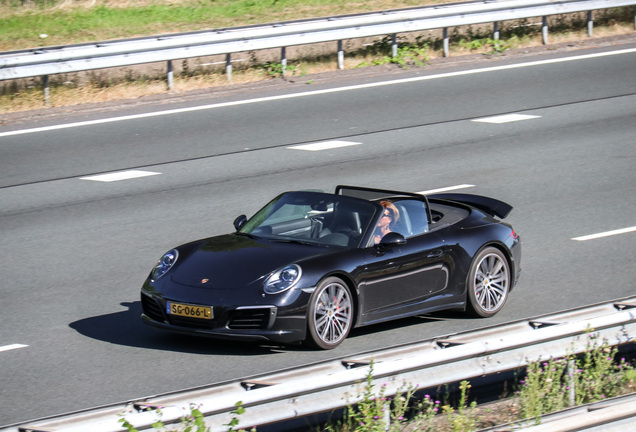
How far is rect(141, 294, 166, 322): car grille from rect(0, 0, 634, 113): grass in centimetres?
1037

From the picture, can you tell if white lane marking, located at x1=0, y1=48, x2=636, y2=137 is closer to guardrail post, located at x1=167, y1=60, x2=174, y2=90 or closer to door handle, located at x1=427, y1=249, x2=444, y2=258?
guardrail post, located at x1=167, y1=60, x2=174, y2=90

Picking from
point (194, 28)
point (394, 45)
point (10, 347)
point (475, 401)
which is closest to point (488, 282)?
point (475, 401)

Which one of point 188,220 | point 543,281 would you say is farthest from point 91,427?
point 188,220

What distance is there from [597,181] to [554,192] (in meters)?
0.83

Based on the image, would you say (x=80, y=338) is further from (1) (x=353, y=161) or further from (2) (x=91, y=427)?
(1) (x=353, y=161)

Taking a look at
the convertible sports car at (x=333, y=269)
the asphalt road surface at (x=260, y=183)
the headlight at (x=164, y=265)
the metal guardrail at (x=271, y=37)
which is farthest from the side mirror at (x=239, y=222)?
the metal guardrail at (x=271, y=37)

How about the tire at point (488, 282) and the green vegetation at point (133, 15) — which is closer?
the tire at point (488, 282)

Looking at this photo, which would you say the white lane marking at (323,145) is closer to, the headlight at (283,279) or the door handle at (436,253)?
the door handle at (436,253)

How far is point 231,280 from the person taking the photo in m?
8.16

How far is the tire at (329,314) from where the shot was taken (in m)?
8.08

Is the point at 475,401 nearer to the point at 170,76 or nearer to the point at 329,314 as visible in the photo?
the point at 329,314

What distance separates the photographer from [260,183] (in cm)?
1361

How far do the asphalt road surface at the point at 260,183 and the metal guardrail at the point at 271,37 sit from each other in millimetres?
1098

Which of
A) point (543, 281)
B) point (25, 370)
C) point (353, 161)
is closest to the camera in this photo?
point (25, 370)
